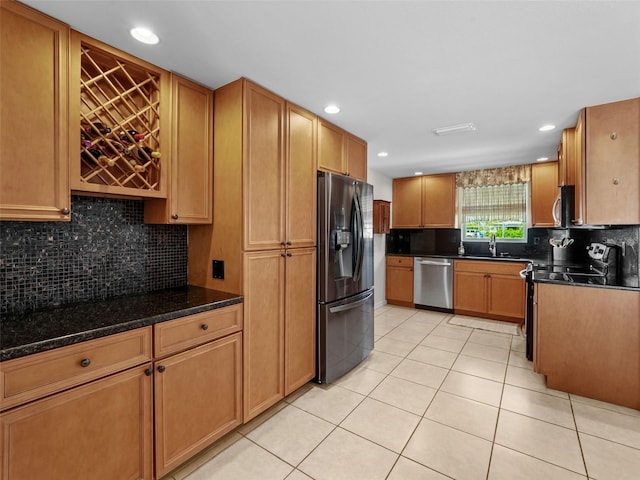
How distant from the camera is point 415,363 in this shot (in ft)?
10.0

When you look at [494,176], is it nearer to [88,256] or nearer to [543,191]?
[543,191]

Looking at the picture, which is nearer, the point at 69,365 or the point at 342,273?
the point at 69,365

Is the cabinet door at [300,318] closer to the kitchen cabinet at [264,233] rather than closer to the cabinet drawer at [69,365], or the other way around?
the kitchen cabinet at [264,233]

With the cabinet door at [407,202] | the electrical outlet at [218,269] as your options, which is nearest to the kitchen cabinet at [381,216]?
the cabinet door at [407,202]

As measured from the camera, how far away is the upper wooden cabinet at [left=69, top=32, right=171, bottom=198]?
A: 1546 mm

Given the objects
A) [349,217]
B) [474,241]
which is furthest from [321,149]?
[474,241]

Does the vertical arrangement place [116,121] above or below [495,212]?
above

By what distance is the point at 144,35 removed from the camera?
1570mm

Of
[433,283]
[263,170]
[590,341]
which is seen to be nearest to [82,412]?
[263,170]

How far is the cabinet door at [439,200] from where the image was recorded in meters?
5.05

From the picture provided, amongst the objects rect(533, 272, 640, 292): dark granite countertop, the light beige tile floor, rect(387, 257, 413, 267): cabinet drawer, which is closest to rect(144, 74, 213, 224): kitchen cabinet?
the light beige tile floor

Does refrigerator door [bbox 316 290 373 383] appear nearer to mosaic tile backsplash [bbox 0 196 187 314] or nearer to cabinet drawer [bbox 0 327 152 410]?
mosaic tile backsplash [bbox 0 196 187 314]

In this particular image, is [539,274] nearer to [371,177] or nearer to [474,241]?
[474,241]

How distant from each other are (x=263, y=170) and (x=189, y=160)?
0.49m
